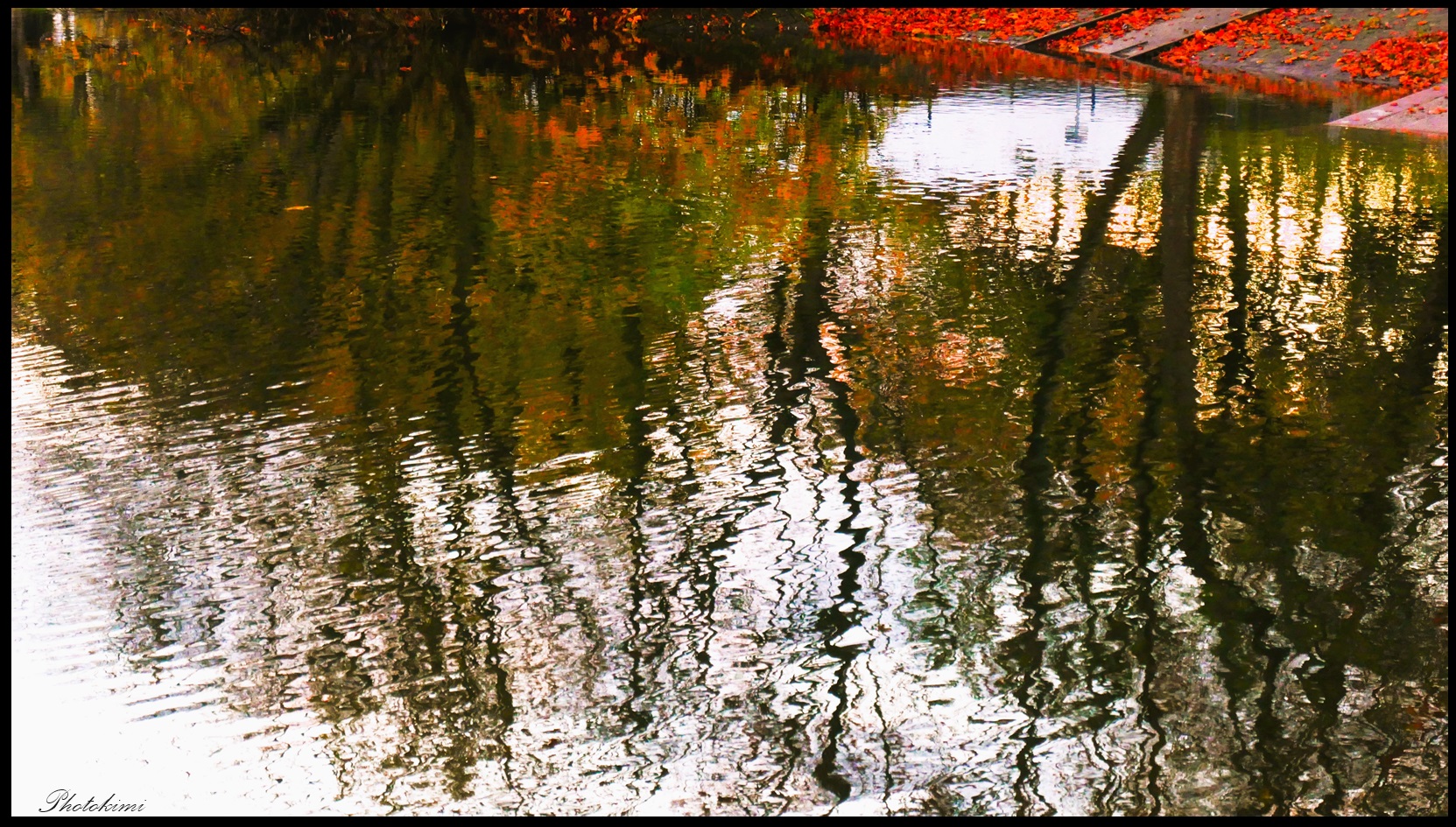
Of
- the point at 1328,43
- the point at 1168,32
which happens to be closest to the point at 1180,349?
the point at 1328,43

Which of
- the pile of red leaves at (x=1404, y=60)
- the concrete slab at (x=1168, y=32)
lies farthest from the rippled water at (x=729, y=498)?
the concrete slab at (x=1168, y=32)

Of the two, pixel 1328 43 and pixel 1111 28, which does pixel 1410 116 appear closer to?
pixel 1328 43

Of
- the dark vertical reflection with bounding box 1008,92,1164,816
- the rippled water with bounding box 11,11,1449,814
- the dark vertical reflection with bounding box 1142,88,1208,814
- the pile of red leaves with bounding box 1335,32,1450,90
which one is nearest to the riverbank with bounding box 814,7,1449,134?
the pile of red leaves with bounding box 1335,32,1450,90

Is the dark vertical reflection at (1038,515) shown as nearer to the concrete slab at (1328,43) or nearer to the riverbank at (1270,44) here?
the riverbank at (1270,44)

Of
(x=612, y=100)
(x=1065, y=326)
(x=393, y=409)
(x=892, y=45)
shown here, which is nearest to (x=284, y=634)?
(x=393, y=409)

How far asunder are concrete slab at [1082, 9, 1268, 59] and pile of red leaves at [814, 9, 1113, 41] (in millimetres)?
2920

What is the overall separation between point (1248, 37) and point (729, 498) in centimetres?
2483

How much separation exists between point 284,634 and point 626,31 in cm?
3396

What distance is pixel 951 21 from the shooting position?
37.3 m

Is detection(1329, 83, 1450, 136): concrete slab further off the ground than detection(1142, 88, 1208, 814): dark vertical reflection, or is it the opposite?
detection(1329, 83, 1450, 136): concrete slab

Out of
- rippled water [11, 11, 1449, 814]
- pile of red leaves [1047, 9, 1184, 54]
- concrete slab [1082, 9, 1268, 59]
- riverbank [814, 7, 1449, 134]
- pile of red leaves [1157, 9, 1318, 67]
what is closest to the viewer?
rippled water [11, 11, 1449, 814]

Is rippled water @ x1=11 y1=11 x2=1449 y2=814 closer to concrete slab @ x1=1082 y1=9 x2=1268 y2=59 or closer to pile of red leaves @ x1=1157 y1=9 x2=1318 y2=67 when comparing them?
pile of red leaves @ x1=1157 y1=9 x2=1318 y2=67

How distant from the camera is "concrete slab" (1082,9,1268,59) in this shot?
28.3 metres
